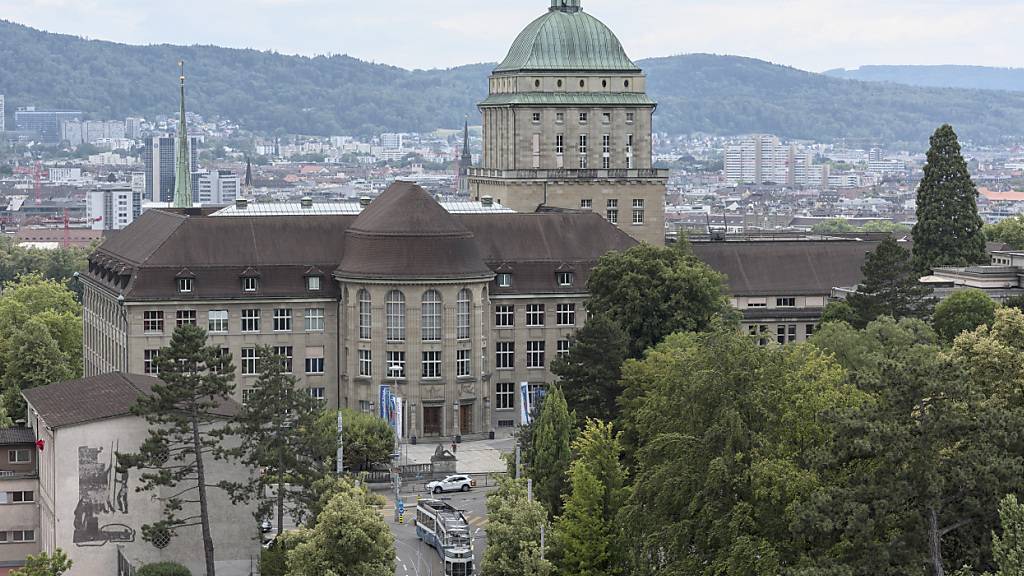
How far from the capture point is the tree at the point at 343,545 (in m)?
87.4

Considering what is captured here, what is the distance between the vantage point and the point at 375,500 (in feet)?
302

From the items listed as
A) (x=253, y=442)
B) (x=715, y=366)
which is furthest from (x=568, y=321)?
(x=715, y=366)

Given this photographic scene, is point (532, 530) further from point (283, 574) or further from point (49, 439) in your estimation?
point (49, 439)

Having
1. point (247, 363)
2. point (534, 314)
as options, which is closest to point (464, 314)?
point (534, 314)

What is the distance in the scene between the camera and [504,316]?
140 meters

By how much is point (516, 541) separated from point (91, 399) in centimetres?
2277

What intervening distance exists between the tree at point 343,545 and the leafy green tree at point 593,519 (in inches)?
326

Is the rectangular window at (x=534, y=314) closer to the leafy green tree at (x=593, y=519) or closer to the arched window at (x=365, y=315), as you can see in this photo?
the arched window at (x=365, y=315)

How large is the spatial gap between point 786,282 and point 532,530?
208 feet

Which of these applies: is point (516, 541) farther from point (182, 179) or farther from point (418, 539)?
point (182, 179)

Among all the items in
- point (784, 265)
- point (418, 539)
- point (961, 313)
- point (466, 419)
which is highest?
point (784, 265)

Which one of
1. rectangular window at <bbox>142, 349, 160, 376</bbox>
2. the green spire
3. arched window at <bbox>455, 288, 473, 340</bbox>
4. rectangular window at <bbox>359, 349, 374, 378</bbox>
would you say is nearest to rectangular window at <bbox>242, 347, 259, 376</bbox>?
rectangular window at <bbox>142, 349, 160, 376</bbox>

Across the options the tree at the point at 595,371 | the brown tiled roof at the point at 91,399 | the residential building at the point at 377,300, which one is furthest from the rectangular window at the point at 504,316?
the brown tiled roof at the point at 91,399

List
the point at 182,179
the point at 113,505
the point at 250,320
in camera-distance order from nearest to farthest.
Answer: the point at 113,505 → the point at 250,320 → the point at 182,179
